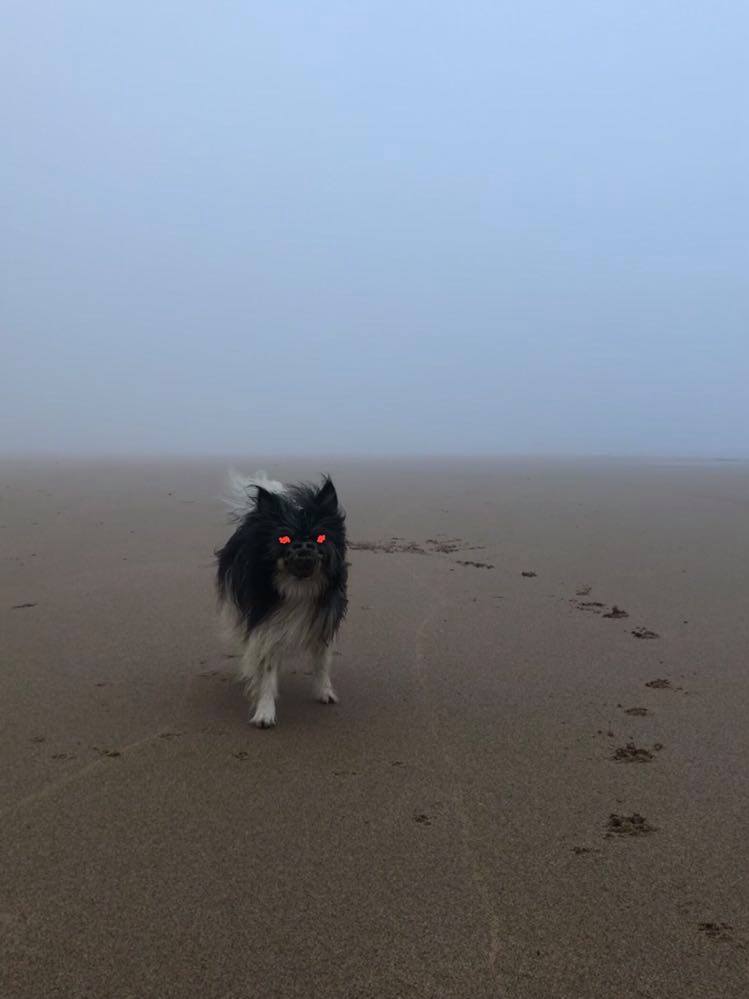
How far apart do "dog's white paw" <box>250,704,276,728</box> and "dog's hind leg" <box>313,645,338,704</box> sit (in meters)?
0.45

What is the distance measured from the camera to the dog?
478cm

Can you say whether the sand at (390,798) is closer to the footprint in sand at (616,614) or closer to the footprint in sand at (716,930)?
the footprint in sand at (716,930)

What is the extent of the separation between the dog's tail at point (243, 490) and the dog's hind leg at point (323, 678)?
3.60 feet

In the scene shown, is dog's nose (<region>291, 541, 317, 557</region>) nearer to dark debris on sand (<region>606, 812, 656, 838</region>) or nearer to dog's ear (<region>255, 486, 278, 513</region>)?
dog's ear (<region>255, 486, 278, 513</region>)

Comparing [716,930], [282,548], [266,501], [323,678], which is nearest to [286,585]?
[282,548]

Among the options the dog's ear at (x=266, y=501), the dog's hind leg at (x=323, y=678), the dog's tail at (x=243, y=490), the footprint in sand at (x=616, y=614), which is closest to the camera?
the dog's ear at (x=266, y=501)

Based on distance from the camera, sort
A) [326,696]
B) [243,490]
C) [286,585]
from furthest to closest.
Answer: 1. [243,490]
2. [326,696]
3. [286,585]

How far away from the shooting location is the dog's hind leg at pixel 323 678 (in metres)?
5.11

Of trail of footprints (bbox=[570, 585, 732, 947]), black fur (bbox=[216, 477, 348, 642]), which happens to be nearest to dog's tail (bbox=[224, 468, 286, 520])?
black fur (bbox=[216, 477, 348, 642])

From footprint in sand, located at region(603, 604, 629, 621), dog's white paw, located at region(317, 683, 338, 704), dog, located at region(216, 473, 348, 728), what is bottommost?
dog's white paw, located at region(317, 683, 338, 704)

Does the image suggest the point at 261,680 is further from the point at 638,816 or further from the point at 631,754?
the point at 638,816

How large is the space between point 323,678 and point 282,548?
3.02ft

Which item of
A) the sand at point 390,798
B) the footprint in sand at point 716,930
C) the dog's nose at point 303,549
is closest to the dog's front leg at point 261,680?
the sand at point 390,798

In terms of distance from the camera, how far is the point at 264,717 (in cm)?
468
